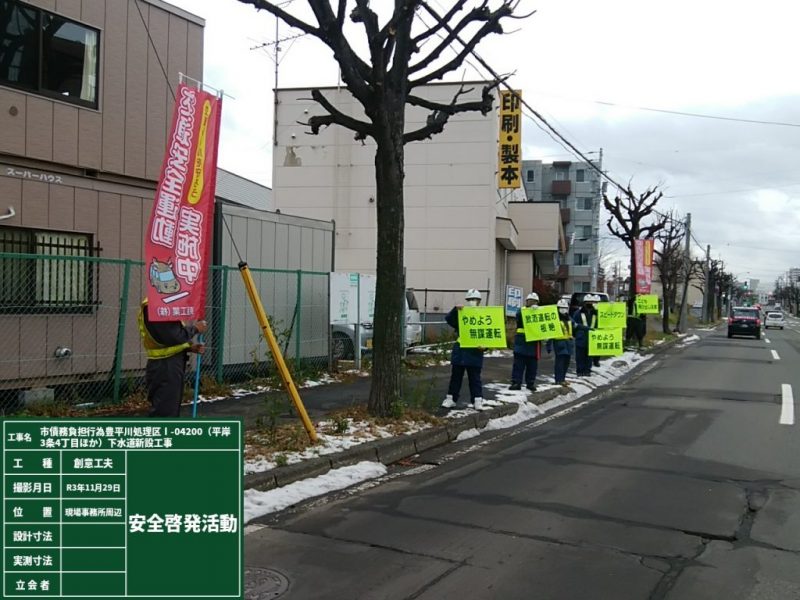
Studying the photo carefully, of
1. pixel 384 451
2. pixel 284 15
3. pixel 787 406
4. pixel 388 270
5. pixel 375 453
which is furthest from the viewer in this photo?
pixel 787 406

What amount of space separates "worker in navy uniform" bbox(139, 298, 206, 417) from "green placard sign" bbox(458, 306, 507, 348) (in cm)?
495

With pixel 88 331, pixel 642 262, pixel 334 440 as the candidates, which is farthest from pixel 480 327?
pixel 642 262

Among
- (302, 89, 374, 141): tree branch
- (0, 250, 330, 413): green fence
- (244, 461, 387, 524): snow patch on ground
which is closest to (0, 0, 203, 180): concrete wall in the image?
(0, 250, 330, 413): green fence

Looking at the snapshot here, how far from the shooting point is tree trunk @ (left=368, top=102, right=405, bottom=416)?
28.9ft

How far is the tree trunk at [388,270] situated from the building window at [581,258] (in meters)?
69.3

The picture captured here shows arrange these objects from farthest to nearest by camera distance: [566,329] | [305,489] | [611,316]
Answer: [611,316], [566,329], [305,489]

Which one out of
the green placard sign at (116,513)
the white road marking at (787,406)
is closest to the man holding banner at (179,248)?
the green placard sign at (116,513)

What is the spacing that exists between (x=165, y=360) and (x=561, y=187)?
74.0 metres

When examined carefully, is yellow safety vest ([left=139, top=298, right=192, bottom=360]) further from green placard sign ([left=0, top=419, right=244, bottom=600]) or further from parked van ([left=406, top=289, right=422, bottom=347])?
parked van ([left=406, top=289, right=422, bottom=347])

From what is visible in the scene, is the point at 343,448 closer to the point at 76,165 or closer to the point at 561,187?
the point at 76,165

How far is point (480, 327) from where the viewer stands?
10.1 metres

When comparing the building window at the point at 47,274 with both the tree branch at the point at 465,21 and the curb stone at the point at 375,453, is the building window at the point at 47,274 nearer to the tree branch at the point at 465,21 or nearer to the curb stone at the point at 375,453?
the curb stone at the point at 375,453

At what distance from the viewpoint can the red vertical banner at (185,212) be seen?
6113mm

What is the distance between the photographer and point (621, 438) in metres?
9.05
